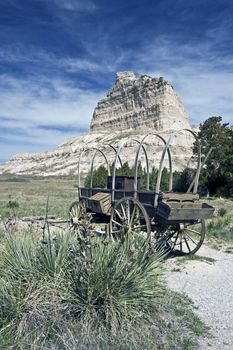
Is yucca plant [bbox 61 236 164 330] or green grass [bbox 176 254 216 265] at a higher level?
yucca plant [bbox 61 236 164 330]

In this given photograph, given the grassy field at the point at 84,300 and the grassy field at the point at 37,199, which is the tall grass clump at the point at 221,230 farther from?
the grassy field at the point at 84,300

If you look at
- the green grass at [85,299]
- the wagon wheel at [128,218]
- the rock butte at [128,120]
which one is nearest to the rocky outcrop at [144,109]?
the rock butte at [128,120]

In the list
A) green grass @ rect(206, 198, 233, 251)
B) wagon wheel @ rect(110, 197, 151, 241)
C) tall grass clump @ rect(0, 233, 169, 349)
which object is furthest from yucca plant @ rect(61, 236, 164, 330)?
green grass @ rect(206, 198, 233, 251)

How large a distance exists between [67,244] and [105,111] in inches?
7779

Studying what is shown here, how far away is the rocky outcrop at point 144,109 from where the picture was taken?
169250 mm

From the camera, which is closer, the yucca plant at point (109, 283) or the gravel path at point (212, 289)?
the yucca plant at point (109, 283)

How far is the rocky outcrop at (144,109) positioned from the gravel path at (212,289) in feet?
505

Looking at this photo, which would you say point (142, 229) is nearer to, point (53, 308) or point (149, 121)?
point (53, 308)

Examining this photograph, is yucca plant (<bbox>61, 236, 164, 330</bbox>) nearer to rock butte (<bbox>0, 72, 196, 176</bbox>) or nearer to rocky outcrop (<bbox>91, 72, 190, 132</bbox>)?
rock butte (<bbox>0, 72, 196, 176</bbox>)

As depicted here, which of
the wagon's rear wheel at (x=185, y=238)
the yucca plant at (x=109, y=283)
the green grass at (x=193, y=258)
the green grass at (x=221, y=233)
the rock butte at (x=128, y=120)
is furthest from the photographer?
the rock butte at (x=128, y=120)

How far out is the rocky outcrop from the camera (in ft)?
555

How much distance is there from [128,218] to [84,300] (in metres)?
4.39

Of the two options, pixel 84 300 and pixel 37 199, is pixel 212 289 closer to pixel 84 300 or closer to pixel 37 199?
pixel 84 300

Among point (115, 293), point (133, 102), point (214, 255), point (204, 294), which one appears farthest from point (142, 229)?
point (133, 102)
